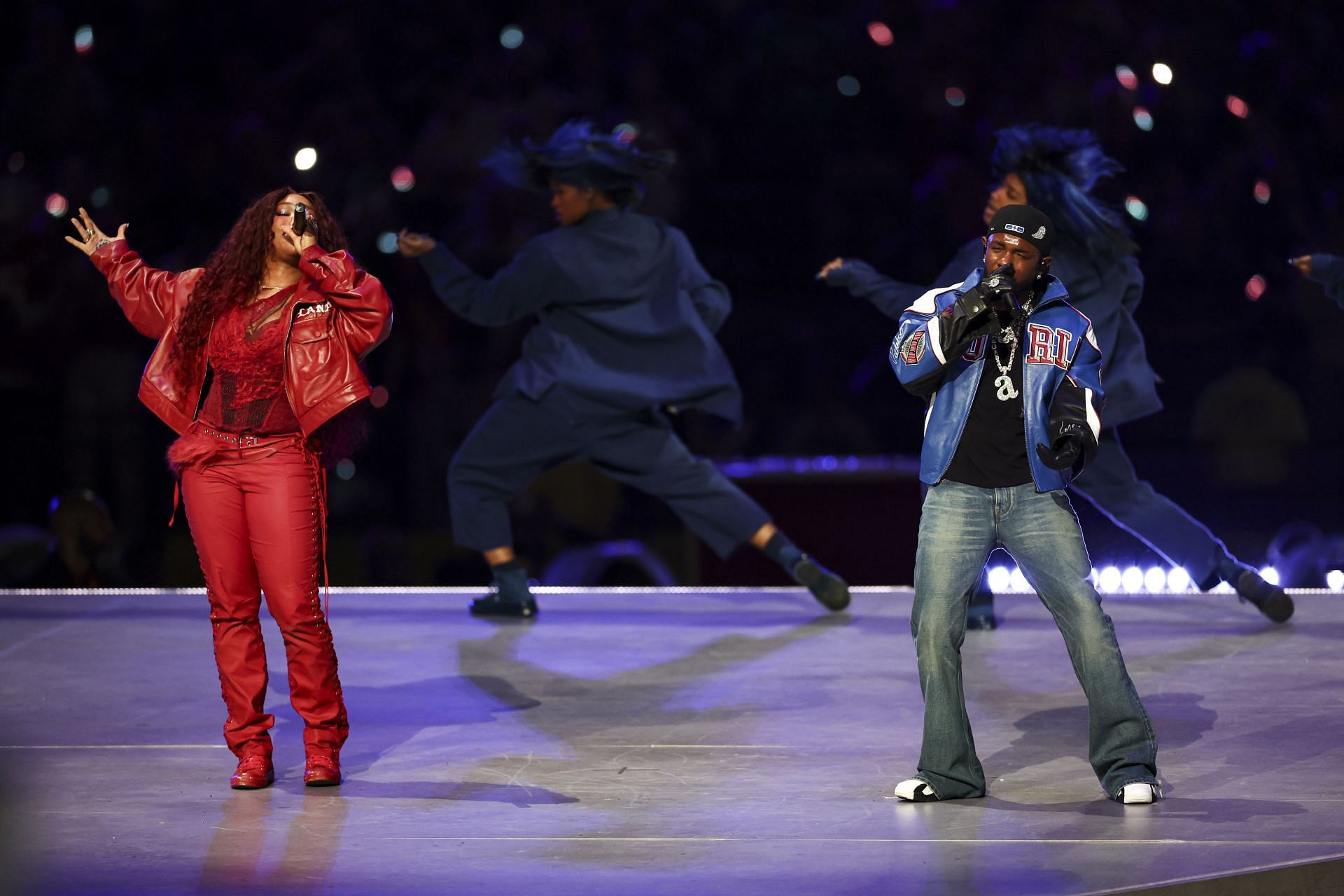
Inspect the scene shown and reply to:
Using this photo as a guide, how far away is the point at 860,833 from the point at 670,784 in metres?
0.65

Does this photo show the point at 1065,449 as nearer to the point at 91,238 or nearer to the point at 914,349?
the point at 914,349

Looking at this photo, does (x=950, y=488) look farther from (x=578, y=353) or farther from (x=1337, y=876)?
(x=578, y=353)

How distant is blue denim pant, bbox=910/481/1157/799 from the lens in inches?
158

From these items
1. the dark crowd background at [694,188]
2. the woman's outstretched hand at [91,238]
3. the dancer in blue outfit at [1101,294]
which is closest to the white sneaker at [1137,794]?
the dancer in blue outfit at [1101,294]

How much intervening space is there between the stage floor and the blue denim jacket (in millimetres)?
863

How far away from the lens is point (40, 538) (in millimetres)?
8852

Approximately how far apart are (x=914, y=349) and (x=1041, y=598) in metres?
0.66

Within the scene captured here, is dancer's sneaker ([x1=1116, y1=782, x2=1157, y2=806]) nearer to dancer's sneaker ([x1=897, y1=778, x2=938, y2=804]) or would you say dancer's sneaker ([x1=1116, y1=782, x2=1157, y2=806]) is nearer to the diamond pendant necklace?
dancer's sneaker ([x1=897, y1=778, x2=938, y2=804])

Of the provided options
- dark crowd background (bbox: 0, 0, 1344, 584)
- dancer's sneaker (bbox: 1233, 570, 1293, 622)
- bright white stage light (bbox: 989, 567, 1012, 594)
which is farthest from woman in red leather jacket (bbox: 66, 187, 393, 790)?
dark crowd background (bbox: 0, 0, 1344, 584)

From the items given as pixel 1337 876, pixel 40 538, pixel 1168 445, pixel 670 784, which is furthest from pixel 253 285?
pixel 1168 445

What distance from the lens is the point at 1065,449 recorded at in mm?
3920

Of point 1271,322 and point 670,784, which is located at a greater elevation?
point 1271,322

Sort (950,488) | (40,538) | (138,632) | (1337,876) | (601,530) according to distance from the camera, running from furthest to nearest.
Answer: (601,530) < (40,538) < (138,632) < (950,488) < (1337,876)

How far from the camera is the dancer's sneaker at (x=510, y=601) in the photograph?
6953 millimetres
